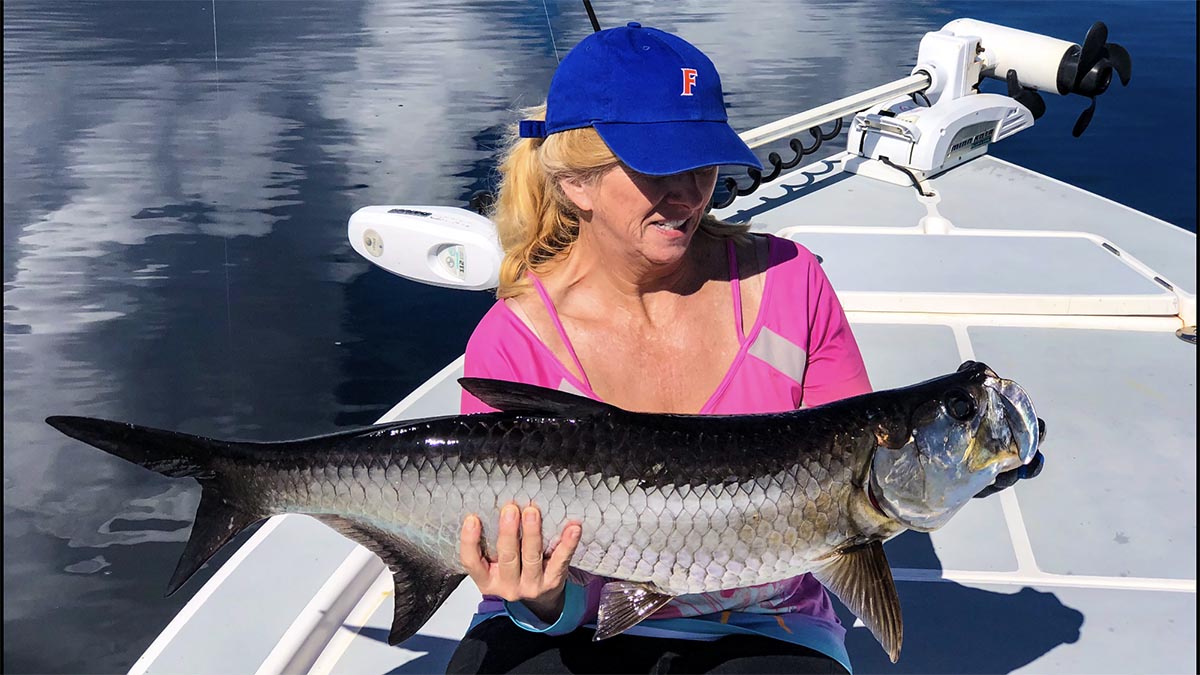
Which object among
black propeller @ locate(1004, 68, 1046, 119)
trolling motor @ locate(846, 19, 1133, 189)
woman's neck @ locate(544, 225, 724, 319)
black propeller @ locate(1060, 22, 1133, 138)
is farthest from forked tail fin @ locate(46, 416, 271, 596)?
black propeller @ locate(1004, 68, 1046, 119)

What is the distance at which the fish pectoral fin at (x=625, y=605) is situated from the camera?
6.92ft

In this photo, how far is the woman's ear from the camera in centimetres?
242


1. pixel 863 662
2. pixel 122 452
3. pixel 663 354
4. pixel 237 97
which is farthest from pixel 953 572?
pixel 237 97

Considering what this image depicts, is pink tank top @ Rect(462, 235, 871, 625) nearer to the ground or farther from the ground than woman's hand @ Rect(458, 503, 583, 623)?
farther from the ground

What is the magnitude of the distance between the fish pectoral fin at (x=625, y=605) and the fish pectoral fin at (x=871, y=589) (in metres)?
0.32

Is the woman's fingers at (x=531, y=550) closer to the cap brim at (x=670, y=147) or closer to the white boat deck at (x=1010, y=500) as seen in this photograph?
the cap brim at (x=670, y=147)

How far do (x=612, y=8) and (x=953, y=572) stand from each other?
17182 millimetres

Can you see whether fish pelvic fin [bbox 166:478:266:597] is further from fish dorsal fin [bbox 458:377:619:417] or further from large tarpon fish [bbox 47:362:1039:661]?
fish dorsal fin [bbox 458:377:619:417]

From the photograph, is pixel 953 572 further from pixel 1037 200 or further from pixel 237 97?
pixel 237 97

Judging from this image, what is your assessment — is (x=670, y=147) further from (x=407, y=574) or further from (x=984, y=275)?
(x=984, y=275)

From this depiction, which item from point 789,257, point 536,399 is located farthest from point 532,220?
point 536,399

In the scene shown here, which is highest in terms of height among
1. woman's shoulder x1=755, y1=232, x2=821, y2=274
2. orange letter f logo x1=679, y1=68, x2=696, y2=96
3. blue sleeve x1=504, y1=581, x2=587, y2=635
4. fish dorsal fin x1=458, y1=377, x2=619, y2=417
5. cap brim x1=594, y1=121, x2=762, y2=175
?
orange letter f logo x1=679, y1=68, x2=696, y2=96

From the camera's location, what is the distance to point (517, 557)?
204 centimetres

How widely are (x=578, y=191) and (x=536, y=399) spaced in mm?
593
